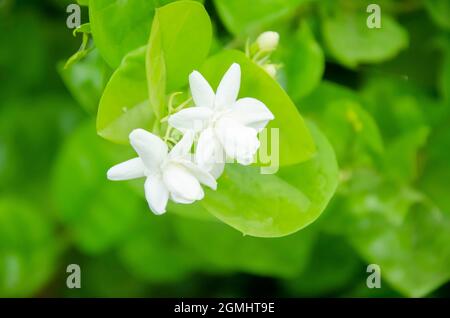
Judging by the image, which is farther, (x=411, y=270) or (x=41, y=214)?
(x=41, y=214)

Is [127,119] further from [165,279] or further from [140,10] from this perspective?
[165,279]

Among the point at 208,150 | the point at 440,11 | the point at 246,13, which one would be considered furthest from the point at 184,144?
the point at 440,11

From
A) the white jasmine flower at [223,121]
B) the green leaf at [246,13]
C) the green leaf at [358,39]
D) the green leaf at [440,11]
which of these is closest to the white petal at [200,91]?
the white jasmine flower at [223,121]

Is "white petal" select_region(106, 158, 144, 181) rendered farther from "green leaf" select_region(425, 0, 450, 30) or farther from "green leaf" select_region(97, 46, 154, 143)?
"green leaf" select_region(425, 0, 450, 30)

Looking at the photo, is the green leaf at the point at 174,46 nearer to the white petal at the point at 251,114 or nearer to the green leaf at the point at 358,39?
the white petal at the point at 251,114

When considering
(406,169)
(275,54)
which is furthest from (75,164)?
(406,169)

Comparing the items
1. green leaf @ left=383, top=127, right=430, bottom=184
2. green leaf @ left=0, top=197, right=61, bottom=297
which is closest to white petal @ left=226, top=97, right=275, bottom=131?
green leaf @ left=383, top=127, right=430, bottom=184

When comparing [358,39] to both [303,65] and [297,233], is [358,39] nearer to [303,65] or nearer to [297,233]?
[303,65]
